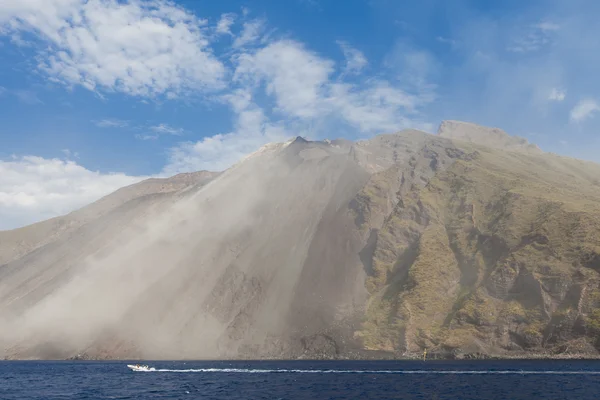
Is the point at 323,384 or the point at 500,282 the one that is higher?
the point at 500,282

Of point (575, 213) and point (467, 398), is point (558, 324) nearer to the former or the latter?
point (575, 213)

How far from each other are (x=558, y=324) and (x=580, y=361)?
15051mm

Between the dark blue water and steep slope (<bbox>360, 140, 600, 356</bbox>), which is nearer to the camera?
the dark blue water

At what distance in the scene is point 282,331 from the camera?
582ft

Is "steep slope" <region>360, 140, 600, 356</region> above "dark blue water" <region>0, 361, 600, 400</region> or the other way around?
above

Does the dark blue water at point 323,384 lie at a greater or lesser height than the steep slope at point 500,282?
lesser

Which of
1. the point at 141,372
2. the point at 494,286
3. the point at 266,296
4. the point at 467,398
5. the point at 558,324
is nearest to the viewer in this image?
the point at 467,398

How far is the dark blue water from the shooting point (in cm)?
7319

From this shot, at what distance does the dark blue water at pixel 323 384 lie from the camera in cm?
7319

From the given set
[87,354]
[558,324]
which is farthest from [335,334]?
[87,354]

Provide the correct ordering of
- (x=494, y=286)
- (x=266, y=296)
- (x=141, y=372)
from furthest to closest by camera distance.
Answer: (x=266, y=296) → (x=494, y=286) → (x=141, y=372)

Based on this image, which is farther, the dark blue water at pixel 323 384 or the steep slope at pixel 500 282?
the steep slope at pixel 500 282

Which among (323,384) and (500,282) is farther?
(500,282)

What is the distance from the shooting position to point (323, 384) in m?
86.8
